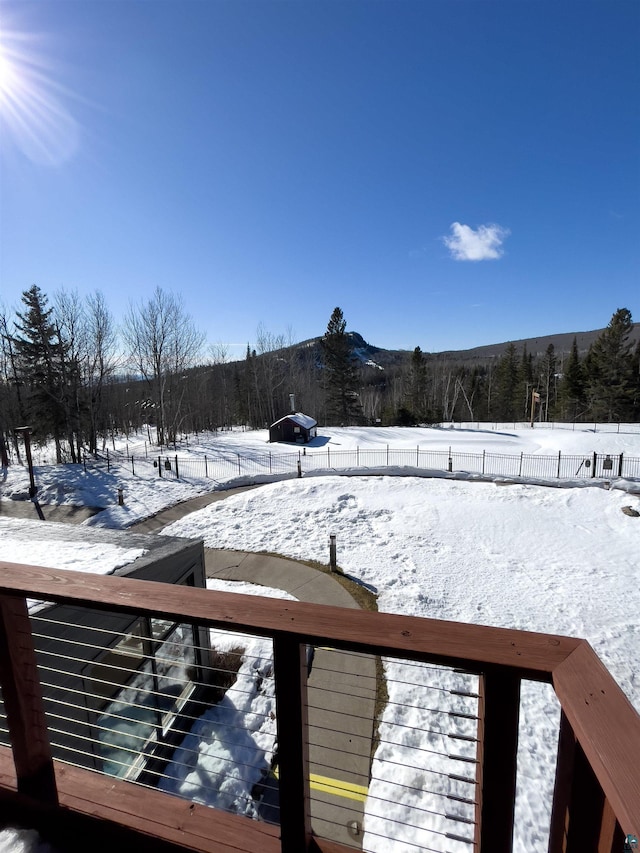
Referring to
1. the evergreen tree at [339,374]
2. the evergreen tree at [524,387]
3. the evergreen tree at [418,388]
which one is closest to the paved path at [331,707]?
the evergreen tree at [339,374]

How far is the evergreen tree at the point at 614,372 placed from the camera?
34844mm

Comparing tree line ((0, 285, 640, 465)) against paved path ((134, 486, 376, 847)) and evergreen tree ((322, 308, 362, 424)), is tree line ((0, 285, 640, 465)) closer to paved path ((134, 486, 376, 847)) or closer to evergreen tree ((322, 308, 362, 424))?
evergreen tree ((322, 308, 362, 424))

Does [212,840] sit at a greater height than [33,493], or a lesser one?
greater

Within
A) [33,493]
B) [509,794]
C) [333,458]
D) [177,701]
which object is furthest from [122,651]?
[333,458]

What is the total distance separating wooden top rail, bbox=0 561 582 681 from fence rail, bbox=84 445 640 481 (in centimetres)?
1649

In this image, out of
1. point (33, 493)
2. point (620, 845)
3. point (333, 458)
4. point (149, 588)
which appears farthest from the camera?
point (333, 458)

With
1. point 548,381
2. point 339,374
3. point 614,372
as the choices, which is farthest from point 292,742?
point 548,381

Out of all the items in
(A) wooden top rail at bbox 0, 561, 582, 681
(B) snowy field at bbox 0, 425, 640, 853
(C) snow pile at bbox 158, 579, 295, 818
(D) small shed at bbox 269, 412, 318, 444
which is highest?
(A) wooden top rail at bbox 0, 561, 582, 681

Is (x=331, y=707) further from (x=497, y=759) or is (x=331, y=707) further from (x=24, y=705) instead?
(x=497, y=759)

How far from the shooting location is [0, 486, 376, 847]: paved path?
432 cm

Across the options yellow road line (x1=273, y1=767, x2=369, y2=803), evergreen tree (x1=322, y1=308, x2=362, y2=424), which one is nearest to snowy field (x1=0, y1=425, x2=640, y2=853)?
yellow road line (x1=273, y1=767, x2=369, y2=803)

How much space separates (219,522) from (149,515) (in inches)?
122

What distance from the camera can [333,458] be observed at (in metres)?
22.5

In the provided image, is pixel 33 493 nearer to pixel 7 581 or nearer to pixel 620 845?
pixel 7 581
